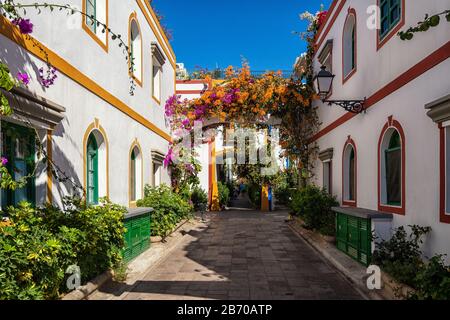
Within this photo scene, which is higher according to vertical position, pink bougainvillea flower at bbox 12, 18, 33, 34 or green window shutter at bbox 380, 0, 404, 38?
green window shutter at bbox 380, 0, 404, 38

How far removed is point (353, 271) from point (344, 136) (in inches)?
158

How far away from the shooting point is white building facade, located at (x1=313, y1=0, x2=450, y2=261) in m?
5.46

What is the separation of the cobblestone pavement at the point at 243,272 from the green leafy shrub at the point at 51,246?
88 cm

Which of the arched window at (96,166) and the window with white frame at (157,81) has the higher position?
the window with white frame at (157,81)

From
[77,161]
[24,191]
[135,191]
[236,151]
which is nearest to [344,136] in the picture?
[135,191]

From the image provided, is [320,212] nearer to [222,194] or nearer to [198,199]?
[198,199]

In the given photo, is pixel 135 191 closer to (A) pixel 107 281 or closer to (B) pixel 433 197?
(A) pixel 107 281

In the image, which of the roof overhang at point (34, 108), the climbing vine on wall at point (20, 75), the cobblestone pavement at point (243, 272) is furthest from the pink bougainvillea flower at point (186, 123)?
the roof overhang at point (34, 108)

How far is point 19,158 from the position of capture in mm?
5461

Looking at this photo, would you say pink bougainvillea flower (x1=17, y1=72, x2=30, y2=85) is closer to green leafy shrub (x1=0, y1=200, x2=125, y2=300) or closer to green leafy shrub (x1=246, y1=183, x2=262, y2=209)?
green leafy shrub (x1=0, y1=200, x2=125, y2=300)

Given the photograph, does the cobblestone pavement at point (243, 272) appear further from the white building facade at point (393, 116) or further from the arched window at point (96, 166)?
the arched window at point (96, 166)

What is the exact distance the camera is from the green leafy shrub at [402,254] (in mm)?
5418

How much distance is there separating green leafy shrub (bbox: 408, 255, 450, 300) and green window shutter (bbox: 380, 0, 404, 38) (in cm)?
424

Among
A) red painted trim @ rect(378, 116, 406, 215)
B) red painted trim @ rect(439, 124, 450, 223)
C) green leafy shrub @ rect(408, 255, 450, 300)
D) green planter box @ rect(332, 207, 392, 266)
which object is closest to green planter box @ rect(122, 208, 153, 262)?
green planter box @ rect(332, 207, 392, 266)
